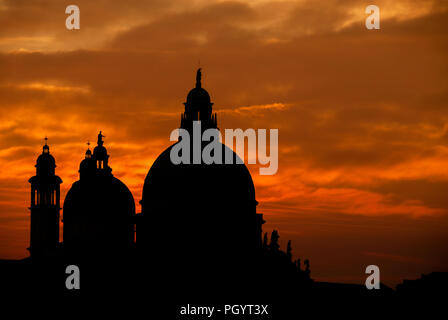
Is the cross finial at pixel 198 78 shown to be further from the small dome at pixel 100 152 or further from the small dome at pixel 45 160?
the small dome at pixel 45 160

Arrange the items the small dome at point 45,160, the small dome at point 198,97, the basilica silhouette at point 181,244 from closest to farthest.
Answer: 1. the basilica silhouette at point 181,244
2. the small dome at point 198,97
3. the small dome at point 45,160

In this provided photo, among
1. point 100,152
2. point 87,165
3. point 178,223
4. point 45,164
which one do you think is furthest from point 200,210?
point 45,164

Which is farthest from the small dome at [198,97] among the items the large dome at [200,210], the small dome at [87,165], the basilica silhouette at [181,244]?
the small dome at [87,165]

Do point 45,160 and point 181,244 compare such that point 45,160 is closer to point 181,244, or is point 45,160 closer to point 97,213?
point 97,213

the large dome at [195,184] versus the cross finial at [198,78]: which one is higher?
the cross finial at [198,78]

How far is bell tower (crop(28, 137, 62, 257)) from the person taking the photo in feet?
249

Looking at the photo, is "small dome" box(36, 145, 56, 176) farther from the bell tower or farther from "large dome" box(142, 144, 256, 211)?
"large dome" box(142, 144, 256, 211)

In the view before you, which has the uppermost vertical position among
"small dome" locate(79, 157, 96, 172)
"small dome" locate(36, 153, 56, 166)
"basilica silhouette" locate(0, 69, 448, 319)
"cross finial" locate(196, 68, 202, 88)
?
"cross finial" locate(196, 68, 202, 88)

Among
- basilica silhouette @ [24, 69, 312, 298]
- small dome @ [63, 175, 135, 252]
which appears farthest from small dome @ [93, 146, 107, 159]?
small dome @ [63, 175, 135, 252]

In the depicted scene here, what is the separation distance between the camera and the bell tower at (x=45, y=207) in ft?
249

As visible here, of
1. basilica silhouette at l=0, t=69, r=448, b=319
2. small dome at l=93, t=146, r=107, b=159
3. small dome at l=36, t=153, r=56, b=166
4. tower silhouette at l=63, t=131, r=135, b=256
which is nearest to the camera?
basilica silhouette at l=0, t=69, r=448, b=319
